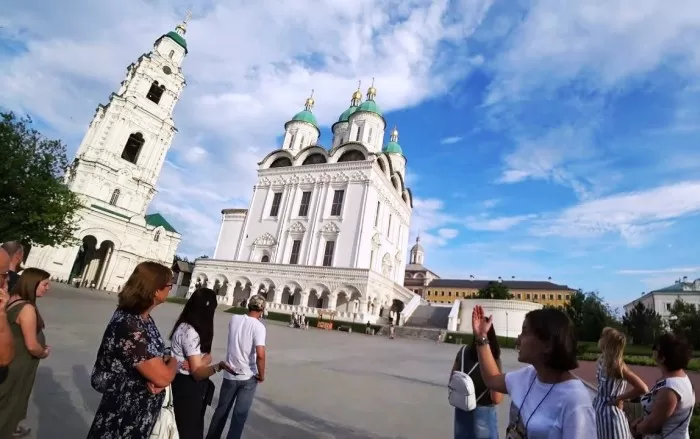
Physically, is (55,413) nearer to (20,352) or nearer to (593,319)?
(20,352)

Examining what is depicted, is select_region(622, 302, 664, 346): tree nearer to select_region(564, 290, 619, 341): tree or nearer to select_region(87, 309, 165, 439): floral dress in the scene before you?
select_region(564, 290, 619, 341): tree

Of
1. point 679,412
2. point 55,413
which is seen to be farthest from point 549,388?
point 55,413

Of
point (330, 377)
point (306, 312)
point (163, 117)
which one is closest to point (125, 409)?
point (330, 377)

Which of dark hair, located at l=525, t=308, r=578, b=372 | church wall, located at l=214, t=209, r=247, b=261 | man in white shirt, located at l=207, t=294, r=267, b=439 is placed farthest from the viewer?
church wall, located at l=214, t=209, r=247, b=261

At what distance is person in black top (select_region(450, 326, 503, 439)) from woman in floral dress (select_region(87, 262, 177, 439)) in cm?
219

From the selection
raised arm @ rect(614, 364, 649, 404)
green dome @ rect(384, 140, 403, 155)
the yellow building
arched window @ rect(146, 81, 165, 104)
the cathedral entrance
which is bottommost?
raised arm @ rect(614, 364, 649, 404)

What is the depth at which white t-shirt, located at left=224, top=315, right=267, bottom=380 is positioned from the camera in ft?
12.2

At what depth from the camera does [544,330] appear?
6.29 ft

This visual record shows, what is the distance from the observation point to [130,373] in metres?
2.28

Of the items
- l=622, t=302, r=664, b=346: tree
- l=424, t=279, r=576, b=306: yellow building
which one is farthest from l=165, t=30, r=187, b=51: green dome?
l=424, t=279, r=576, b=306: yellow building

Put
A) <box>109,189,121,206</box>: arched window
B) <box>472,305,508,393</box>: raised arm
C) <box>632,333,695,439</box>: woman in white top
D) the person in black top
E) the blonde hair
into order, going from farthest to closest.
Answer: <box>109,189,121,206</box>: arched window
the blonde hair
the person in black top
<box>632,333,695,439</box>: woman in white top
<box>472,305,508,393</box>: raised arm

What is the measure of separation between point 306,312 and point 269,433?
2699 cm

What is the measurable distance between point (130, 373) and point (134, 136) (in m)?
42.8

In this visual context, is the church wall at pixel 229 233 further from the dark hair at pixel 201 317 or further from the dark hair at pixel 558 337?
the dark hair at pixel 558 337
